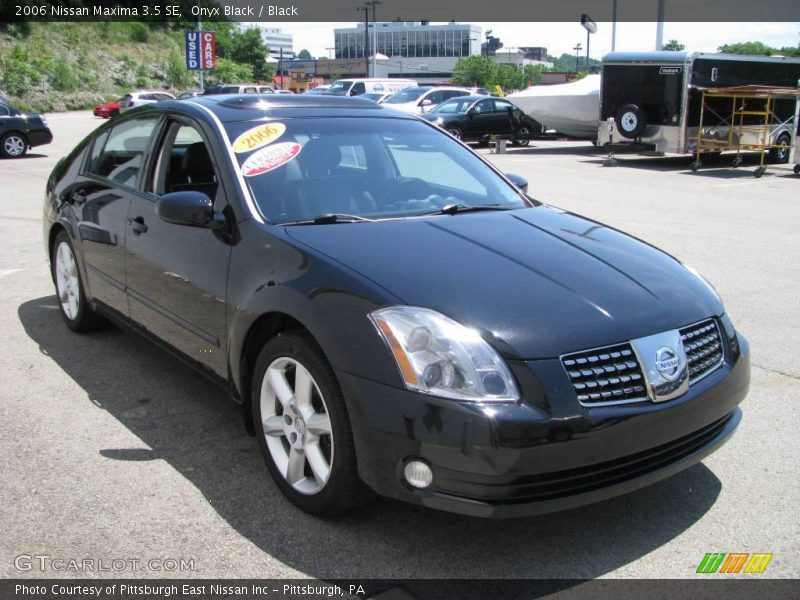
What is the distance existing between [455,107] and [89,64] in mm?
46485

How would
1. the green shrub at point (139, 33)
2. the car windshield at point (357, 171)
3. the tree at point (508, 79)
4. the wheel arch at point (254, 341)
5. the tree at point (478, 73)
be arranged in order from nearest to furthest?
the wheel arch at point (254, 341)
the car windshield at point (357, 171)
the green shrub at point (139, 33)
the tree at point (478, 73)
the tree at point (508, 79)

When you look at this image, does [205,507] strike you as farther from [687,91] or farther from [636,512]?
[687,91]

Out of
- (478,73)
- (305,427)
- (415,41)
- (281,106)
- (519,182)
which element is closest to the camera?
(305,427)

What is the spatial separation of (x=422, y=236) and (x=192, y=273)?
1.14 m

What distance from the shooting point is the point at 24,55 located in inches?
2125

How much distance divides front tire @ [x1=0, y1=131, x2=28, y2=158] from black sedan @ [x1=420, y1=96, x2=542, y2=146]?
10.7m

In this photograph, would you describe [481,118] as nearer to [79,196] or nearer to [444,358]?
[79,196]

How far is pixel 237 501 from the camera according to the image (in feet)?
10.9

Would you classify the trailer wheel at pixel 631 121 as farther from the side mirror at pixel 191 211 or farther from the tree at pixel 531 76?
the tree at pixel 531 76

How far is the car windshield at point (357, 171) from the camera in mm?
3779

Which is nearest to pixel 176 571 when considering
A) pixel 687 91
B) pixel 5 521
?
pixel 5 521

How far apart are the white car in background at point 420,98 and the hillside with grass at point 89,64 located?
3165 cm

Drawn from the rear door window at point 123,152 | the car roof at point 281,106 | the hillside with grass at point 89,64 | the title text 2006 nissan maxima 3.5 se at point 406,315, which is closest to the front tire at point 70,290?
the rear door window at point 123,152

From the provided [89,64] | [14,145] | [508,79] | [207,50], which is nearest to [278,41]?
[508,79]
